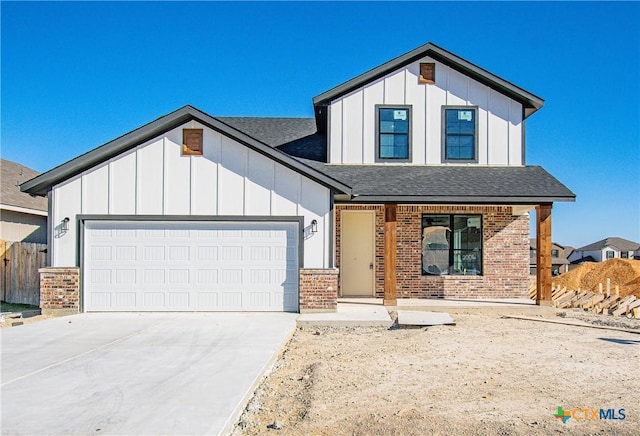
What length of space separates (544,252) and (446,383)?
781cm

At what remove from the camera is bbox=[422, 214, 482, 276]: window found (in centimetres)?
1520

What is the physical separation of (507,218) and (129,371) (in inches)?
460

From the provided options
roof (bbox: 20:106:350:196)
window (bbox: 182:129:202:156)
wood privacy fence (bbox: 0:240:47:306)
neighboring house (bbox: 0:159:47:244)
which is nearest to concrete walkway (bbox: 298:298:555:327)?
roof (bbox: 20:106:350:196)

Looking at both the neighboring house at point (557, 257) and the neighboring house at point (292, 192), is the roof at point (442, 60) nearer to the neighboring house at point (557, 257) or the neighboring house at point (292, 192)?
the neighboring house at point (292, 192)

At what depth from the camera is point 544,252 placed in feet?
43.9

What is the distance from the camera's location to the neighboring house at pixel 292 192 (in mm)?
12352

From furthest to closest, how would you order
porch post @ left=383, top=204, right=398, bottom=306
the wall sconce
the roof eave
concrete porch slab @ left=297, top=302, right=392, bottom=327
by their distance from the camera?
1. porch post @ left=383, top=204, right=398, bottom=306
2. the roof eave
3. the wall sconce
4. concrete porch slab @ left=297, top=302, right=392, bottom=327

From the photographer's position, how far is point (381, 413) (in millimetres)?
5574

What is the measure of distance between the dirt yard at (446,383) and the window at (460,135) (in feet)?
19.1

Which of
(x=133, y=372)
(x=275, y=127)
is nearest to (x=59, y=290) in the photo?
(x=133, y=372)

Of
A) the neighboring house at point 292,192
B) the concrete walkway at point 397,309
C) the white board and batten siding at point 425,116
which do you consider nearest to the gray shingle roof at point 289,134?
the neighboring house at point 292,192

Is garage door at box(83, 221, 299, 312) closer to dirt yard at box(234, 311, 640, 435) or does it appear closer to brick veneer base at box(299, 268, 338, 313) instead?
brick veneer base at box(299, 268, 338, 313)

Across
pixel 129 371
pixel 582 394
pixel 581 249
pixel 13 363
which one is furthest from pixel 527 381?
pixel 581 249

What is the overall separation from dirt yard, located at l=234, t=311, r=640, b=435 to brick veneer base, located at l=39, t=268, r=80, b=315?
18.1ft
